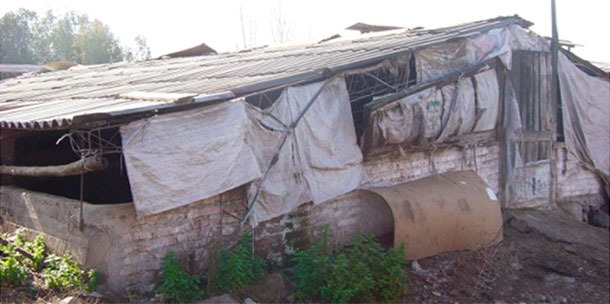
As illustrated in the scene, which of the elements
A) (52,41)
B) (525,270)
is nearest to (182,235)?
(525,270)

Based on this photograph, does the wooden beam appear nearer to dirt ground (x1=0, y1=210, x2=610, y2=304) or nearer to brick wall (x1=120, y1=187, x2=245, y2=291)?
brick wall (x1=120, y1=187, x2=245, y2=291)

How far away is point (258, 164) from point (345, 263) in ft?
4.74

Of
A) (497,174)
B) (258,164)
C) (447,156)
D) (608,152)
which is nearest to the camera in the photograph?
(258,164)

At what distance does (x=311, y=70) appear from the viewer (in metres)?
7.05

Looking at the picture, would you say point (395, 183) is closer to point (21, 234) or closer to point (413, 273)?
point (413, 273)

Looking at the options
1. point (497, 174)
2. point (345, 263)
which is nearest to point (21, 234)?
point (345, 263)

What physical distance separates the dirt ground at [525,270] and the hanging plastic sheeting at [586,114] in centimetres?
168

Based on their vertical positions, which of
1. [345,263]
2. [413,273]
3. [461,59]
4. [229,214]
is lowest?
[413,273]

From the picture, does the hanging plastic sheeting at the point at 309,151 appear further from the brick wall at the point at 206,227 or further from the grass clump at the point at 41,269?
the grass clump at the point at 41,269

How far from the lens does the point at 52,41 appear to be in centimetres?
2828

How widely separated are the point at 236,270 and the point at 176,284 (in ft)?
1.99

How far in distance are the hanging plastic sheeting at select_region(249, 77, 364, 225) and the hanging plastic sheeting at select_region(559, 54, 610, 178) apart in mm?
4309

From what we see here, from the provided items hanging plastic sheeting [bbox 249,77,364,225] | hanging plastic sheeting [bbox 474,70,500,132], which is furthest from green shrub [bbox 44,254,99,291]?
hanging plastic sheeting [bbox 474,70,500,132]

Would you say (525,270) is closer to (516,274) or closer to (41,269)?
(516,274)
